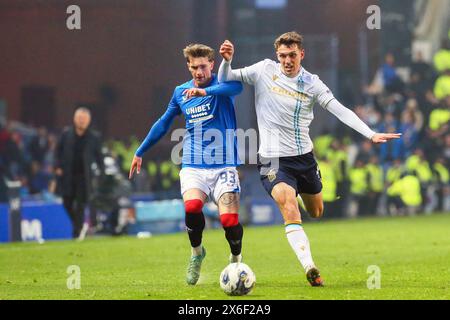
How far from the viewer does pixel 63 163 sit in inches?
766

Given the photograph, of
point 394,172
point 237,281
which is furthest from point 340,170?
point 237,281

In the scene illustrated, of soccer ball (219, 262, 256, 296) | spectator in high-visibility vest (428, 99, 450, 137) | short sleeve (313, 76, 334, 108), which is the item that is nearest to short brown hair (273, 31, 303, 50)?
short sleeve (313, 76, 334, 108)

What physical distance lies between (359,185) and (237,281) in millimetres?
17199

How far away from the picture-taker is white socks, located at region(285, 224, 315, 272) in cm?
1080

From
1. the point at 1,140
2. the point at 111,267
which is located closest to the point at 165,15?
the point at 1,140

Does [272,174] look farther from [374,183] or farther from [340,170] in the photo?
[374,183]

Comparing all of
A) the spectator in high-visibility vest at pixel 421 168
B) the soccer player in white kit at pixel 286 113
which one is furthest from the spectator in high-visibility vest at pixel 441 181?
the soccer player in white kit at pixel 286 113

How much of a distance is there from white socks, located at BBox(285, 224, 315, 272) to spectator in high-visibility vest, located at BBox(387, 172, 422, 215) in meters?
16.3

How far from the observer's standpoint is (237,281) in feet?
33.3

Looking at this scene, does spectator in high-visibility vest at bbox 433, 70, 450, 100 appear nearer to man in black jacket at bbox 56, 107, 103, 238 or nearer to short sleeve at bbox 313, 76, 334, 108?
man in black jacket at bbox 56, 107, 103, 238

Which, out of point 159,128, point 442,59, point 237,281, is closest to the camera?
point 237,281

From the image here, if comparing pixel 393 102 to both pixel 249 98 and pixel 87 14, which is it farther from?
pixel 87 14
